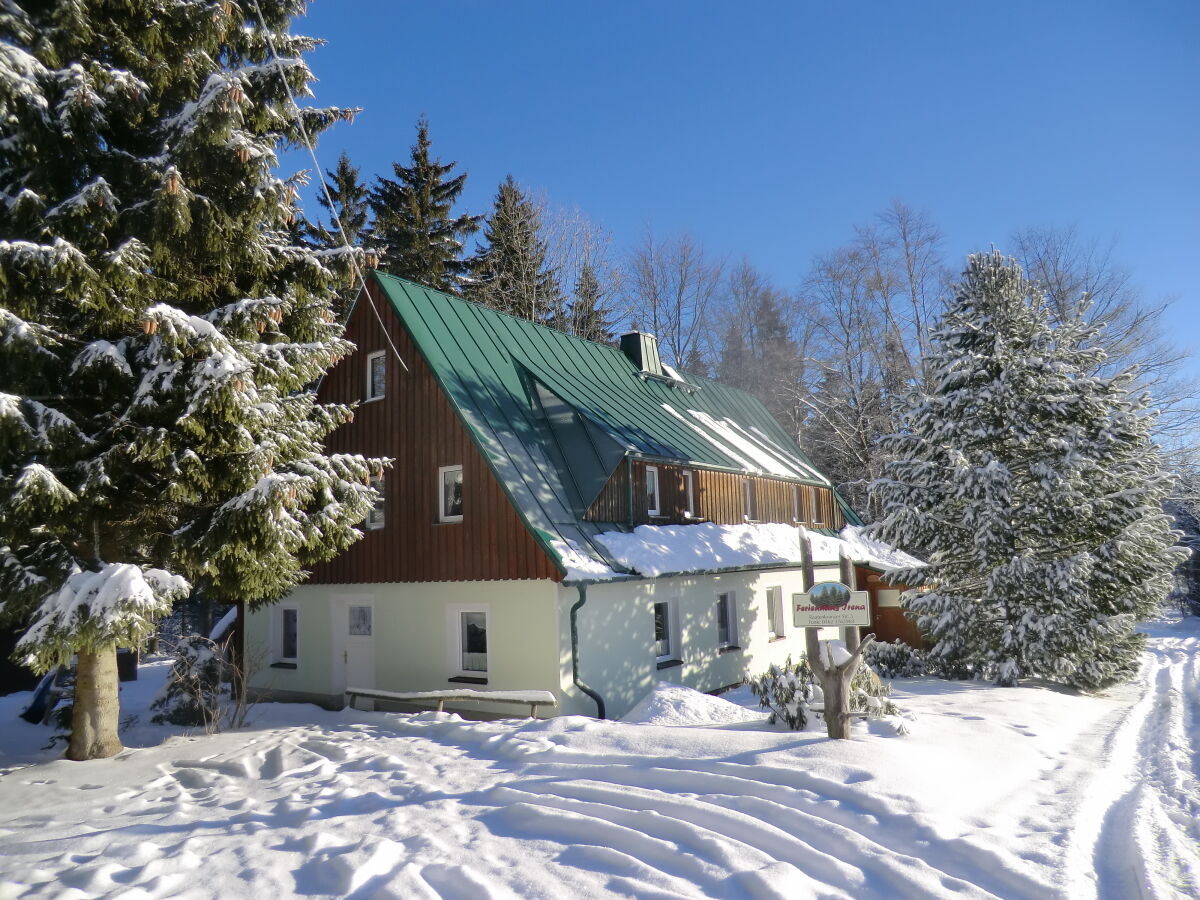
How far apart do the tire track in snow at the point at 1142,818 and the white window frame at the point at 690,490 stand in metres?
8.43

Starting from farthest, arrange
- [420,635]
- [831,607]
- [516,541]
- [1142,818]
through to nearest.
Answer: [420,635] → [516,541] → [831,607] → [1142,818]

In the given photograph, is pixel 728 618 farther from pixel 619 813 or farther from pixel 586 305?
pixel 586 305

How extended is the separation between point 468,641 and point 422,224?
21.4 meters

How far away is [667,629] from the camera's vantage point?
15.0m

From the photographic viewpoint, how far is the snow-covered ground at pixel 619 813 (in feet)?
18.7

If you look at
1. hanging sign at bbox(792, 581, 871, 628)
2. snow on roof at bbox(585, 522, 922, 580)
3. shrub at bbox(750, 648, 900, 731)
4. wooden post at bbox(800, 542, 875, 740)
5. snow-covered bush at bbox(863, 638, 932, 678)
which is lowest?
snow-covered bush at bbox(863, 638, 932, 678)

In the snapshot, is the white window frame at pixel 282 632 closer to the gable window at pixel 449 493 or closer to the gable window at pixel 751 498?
the gable window at pixel 449 493

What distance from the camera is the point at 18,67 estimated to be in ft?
26.5

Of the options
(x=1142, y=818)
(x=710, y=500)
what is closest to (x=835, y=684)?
(x=1142, y=818)

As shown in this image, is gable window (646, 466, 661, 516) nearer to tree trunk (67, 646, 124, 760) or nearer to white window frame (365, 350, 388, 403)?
white window frame (365, 350, 388, 403)

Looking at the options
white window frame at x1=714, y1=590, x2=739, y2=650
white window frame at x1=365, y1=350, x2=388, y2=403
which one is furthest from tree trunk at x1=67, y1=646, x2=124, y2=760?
white window frame at x1=714, y1=590, x2=739, y2=650

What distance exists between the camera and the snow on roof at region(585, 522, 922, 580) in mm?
13805

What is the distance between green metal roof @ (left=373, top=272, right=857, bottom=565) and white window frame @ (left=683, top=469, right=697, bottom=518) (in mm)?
478

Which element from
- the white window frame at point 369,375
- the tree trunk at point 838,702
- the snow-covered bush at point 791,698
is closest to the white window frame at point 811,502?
the snow-covered bush at point 791,698
